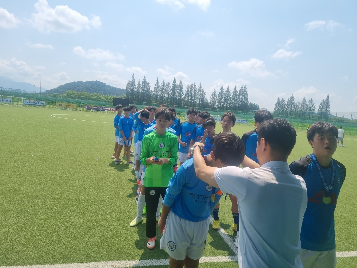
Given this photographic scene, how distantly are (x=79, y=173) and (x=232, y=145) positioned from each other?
6.65m

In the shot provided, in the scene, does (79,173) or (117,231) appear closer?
(117,231)

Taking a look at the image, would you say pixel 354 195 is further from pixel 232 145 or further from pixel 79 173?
pixel 79 173

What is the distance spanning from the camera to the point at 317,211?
2.36m

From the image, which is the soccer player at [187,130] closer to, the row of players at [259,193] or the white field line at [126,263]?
the row of players at [259,193]

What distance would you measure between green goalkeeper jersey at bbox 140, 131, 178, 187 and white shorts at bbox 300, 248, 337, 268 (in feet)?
6.99

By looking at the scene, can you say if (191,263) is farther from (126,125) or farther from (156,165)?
(126,125)

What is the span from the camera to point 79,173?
734 centimetres

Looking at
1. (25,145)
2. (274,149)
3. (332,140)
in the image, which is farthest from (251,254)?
(25,145)

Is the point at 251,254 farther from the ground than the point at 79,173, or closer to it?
farther from the ground

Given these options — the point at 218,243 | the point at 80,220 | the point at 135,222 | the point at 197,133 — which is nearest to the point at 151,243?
the point at 135,222

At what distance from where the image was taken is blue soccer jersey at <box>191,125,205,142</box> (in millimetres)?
6492

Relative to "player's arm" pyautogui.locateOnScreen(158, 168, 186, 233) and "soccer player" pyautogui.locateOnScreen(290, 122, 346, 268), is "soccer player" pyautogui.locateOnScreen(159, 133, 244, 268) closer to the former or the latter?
"player's arm" pyautogui.locateOnScreen(158, 168, 186, 233)

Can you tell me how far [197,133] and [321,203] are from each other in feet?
14.4

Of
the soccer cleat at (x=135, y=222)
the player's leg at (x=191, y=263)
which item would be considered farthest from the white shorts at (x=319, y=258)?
the soccer cleat at (x=135, y=222)
